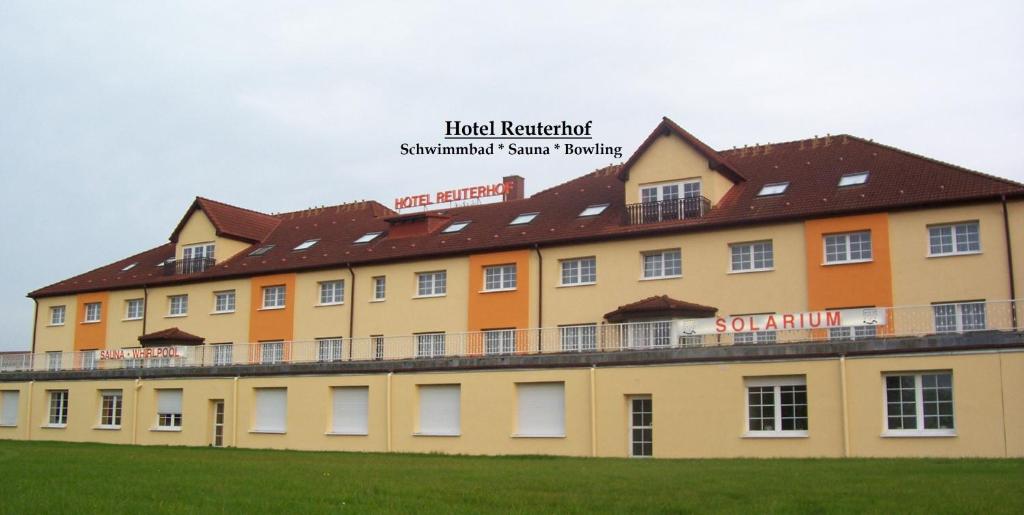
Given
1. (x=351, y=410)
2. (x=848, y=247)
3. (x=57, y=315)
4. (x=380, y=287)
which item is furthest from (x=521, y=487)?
(x=57, y=315)

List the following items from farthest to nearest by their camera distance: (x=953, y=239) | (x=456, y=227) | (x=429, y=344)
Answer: (x=456, y=227), (x=429, y=344), (x=953, y=239)

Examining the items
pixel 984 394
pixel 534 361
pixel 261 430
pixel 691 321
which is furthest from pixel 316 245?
Answer: pixel 984 394

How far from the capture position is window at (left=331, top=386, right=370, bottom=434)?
37.0m

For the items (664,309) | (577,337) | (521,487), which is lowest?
(521,487)

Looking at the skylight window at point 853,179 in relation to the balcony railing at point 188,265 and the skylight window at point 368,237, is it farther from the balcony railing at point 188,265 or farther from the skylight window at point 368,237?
the balcony railing at point 188,265

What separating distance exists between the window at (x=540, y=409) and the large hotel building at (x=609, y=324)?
71mm

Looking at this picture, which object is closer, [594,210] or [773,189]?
[773,189]

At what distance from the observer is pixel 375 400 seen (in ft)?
120

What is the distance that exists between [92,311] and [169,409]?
1255 centimetres

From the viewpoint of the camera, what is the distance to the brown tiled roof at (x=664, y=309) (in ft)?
113

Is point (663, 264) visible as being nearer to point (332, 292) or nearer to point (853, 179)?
point (853, 179)

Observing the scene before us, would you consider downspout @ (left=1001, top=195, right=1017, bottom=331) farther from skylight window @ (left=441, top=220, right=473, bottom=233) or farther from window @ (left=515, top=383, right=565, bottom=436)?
skylight window @ (left=441, top=220, right=473, bottom=233)

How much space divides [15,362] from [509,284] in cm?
2397

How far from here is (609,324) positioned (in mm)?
34438
